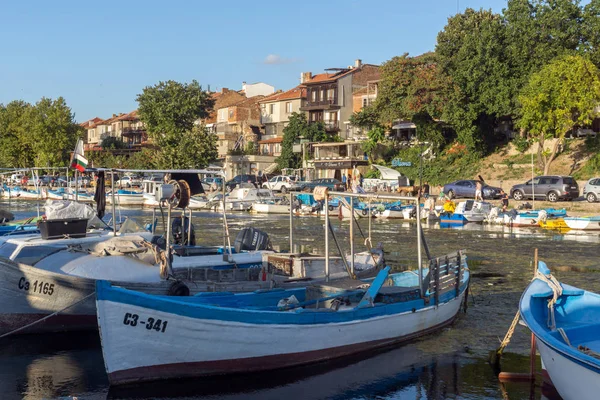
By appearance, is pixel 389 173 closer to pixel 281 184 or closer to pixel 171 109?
pixel 281 184

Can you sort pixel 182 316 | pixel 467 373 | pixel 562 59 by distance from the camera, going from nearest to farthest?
1. pixel 182 316
2. pixel 467 373
3. pixel 562 59

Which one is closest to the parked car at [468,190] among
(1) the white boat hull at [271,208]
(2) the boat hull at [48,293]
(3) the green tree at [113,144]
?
(1) the white boat hull at [271,208]

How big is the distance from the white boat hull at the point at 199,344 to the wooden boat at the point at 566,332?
312 centimetres

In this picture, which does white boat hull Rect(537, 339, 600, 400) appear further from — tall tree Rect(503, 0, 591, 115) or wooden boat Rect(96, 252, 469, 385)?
tall tree Rect(503, 0, 591, 115)

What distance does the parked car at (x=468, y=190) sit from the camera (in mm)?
45844

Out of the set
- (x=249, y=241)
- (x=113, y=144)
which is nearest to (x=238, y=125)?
(x=113, y=144)

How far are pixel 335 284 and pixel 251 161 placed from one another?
67.8m

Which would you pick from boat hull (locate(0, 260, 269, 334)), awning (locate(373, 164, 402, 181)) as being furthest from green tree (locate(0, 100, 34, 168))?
boat hull (locate(0, 260, 269, 334))

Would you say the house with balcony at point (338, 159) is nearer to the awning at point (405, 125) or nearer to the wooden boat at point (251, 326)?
the awning at point (405, 125)

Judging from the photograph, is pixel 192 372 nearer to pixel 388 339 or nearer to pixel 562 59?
pixel 388 339

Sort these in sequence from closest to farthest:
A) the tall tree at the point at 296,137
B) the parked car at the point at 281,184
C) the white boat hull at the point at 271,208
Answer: the white boat hull at the point at 271,208
the parked car at the point at 281,184
the tall tree at the point at 296,137

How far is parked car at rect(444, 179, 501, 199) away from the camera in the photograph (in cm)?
4584

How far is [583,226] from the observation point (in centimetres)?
3619

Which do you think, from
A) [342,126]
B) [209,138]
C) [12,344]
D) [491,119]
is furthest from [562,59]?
[12,344]
